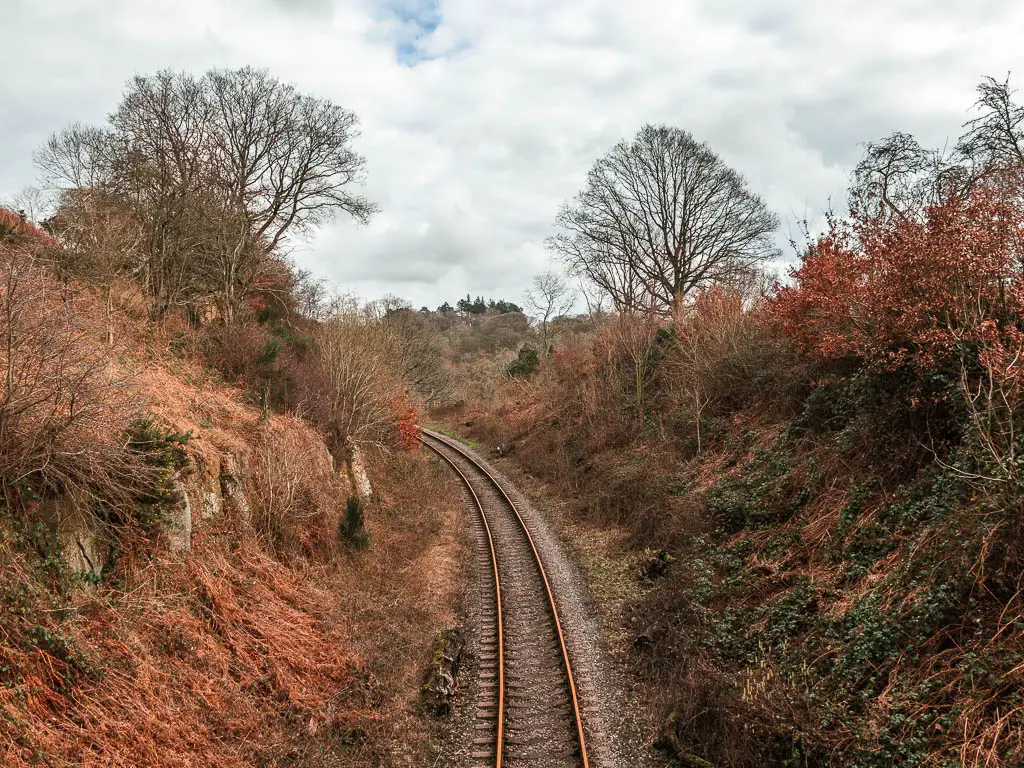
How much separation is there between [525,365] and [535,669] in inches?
1162

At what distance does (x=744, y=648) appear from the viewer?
8930 millimetres

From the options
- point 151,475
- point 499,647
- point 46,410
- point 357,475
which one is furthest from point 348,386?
point 46,410

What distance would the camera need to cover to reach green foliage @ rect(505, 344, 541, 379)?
3784 cm

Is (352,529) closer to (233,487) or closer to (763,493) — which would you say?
(233,487)

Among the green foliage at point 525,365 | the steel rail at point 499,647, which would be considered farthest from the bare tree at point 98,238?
the green foliage at point 525,365

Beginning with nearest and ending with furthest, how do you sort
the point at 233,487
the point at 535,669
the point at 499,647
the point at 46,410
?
the point at 46,410 → the point at 535,669 → the point at 499,647 → the point at 233,487

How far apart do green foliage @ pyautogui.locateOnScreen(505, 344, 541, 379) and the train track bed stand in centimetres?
2259

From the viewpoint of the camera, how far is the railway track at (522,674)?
7.58 m

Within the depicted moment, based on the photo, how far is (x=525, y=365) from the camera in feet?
125

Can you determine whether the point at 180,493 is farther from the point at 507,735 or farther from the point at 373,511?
the point at 373,511

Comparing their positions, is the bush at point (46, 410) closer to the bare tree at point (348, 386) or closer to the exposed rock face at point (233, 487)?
the exposed rock face at point (233, 487)

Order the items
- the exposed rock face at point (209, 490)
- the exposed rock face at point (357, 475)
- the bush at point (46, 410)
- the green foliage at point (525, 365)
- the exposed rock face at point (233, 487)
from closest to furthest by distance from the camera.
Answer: the bush at point (46, 410) → the exposed rock face at point (209, 490) → the exposed rock face at point (233, 487) → the exposed rock face at point (357, 475) → the green foliage at point (525, 365)

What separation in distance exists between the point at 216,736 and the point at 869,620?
8932 millimetres

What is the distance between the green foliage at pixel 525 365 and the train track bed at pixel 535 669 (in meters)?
22.6
